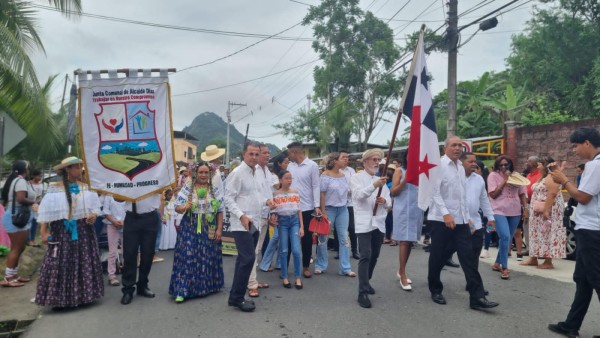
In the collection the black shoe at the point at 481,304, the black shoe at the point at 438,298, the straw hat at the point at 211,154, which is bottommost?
the black shoe at the point at 438,298

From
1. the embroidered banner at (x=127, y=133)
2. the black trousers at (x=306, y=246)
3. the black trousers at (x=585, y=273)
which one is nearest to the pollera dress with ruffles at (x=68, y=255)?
the embroidered banner at (x=127, y=133)

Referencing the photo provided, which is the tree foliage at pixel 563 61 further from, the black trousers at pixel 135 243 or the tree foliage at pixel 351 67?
the black trousers at pixel 135 243

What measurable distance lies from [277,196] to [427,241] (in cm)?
469

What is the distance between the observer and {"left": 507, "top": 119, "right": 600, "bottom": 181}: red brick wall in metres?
10.9

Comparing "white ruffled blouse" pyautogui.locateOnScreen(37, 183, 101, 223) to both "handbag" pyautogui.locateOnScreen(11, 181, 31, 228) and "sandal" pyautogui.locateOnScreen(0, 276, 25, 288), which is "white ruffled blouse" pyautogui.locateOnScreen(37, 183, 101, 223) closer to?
"handbag" pyautogui.locateOnScreen(11, 181, 31, 228)

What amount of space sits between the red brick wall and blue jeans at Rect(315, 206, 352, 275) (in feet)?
24.1

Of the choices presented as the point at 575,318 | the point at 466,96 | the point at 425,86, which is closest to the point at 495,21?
the point at 425,86

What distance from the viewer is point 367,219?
511cm

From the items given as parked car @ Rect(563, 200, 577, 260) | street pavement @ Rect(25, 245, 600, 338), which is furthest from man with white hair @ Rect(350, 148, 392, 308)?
parked car @ Rect(563, 200, 577, 260)

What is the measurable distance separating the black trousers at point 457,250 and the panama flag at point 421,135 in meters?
0.47

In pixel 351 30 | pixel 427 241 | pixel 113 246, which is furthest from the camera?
pixel 351 30

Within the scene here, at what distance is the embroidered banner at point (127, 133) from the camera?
521cm

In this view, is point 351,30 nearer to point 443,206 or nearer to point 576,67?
point 576,67

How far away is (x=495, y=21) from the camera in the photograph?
34.6 feet
